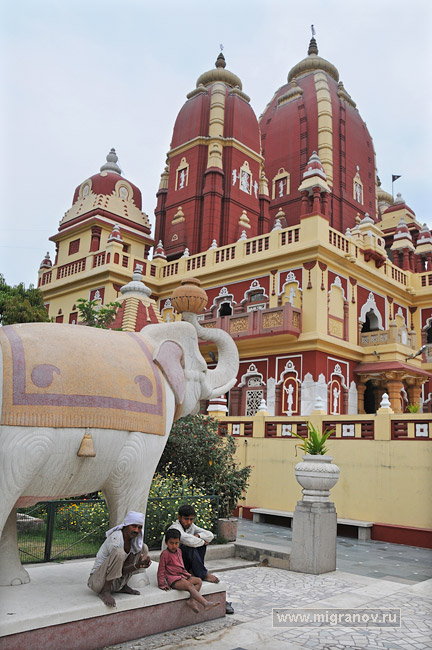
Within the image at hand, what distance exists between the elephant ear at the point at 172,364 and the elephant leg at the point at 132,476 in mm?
535

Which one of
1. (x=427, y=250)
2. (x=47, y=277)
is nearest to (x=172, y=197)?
(x=47, y=277)

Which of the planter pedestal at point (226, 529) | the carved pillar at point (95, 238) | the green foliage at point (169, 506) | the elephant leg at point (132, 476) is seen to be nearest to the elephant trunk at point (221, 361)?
the elephant leg at point (132, 476)

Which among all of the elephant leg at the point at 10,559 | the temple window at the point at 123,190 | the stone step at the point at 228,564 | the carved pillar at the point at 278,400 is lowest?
the stone step at the point at 228,564

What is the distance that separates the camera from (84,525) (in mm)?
8336

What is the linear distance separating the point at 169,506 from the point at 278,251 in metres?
12.6

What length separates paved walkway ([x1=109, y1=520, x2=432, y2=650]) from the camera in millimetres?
4543

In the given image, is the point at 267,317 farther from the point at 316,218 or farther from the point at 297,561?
the point at 297,561

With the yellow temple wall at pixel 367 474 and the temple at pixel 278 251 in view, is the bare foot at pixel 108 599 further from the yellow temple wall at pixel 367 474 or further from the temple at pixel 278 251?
the yellow temple wall at pixel 367 474

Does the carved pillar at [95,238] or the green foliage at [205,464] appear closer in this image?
the green foliage at [205,464]

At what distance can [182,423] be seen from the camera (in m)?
10.1

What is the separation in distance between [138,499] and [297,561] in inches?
143

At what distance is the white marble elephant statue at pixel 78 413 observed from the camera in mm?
3918

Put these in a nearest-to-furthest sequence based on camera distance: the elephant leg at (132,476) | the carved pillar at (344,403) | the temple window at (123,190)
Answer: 1. the elephant leg at (132,476)
2. the carved pillar at (344,403)
3. the temple window at (123,190)

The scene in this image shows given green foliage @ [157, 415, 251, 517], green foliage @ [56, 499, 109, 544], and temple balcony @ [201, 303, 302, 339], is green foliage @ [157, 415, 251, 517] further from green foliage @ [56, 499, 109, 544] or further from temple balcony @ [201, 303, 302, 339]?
temple balcony @ [201, 303, 302, 339]
